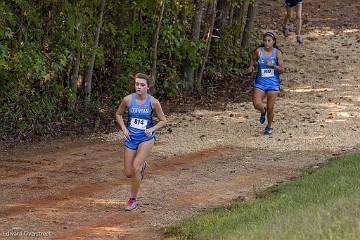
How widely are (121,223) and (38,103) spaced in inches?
242

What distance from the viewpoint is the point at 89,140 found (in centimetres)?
1347

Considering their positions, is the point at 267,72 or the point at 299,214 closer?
the point at 299,214

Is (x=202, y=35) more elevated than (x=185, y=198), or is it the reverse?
(x=202, y=35)

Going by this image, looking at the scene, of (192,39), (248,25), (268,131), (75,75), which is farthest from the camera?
(248,25)

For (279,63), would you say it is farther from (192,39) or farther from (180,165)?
(192,39)

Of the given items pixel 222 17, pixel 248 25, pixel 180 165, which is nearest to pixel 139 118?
pixel 180 165

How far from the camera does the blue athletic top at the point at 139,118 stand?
8852mm

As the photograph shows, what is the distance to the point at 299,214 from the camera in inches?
282

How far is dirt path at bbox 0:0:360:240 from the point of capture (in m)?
8.66

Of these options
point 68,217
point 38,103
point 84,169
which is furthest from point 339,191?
point 38,103

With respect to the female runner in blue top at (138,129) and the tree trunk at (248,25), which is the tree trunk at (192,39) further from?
the female runner in blue top at (138,129)

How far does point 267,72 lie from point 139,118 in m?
4.82

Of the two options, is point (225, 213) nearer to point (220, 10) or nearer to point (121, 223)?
point (121, 223)

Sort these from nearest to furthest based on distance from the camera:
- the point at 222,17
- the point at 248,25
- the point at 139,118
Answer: the point at 139,118
the point at 222,17
the point at 248,25
